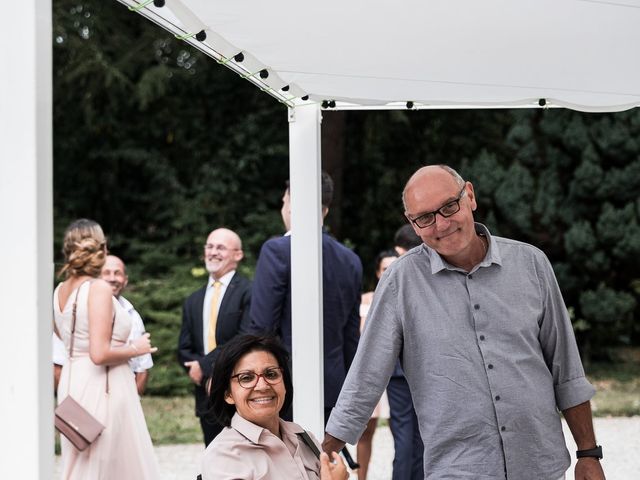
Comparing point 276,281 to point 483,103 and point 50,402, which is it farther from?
point 50,402

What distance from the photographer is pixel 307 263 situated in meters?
5.50

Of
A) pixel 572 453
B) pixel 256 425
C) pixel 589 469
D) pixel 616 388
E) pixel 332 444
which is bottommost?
pixel 572 453

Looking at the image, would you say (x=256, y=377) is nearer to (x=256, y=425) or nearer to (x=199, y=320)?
(x=256, y=425)

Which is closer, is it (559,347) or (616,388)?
(559,347)

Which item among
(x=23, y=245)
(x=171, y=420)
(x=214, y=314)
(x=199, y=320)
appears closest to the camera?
(x=23, y=245)

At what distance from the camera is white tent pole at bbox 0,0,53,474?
2326 millimetres

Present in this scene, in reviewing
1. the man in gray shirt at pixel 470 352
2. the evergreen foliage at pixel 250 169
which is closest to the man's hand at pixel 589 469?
the man in gray shirt at pixel 470 352

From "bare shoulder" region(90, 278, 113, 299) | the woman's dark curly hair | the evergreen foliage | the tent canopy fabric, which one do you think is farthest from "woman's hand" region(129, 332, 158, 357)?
the evergreen foliage

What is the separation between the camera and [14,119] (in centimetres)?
233

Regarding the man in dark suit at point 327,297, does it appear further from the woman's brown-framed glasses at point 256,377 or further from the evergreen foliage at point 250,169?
the evergreen foliage at point 250,169

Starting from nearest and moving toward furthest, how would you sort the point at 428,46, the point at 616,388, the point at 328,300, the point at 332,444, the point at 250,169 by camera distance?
the point at 332,444 < the point at 428,46 < the point at 328,300 < the point at 616,388 < the point at 250,169

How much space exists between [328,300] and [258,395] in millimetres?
2597

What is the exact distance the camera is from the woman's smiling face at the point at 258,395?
11.3 ft

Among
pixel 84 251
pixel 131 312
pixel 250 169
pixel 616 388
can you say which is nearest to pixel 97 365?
pixel 84 251
